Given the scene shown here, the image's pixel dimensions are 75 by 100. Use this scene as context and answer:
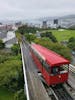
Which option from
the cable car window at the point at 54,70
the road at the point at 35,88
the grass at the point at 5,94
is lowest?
the grass at the point at 5,94

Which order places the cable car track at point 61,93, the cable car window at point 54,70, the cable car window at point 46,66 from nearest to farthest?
1. the cable car track at point 61,93
2. the cable car window at point 54,70
3. the cable car window at point 46,66

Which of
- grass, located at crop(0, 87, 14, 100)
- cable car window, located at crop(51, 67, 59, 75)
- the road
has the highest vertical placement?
cable car window, located at crop(51, 67, 59, 75)

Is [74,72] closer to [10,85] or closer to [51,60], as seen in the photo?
[51,60]

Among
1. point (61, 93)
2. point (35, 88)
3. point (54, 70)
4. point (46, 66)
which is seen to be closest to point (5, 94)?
point (35, 88)

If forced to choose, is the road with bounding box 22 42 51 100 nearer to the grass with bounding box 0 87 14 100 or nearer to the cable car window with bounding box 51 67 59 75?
the cable car window with bounding box 51 67 59 75

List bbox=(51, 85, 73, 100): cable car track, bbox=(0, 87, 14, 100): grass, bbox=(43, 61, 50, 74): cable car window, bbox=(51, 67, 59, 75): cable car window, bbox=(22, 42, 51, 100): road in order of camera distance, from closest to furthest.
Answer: bbox=(22, 42, 51, 100): road → bbox=(51, 85, 73, 100): cable car track → bbox=(51, 67, 59, 75): cable car window → bbox=(43, 61, 50, 74): cable car window → bbox=(0, 87, 14, 100): grass

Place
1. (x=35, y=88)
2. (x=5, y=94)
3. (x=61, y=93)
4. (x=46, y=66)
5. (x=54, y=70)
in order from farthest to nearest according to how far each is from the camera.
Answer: (x=5, y=94) → (x=35, y=88) → (x=46, y=66) → (x=61, y=93) → (x=54, y=70)

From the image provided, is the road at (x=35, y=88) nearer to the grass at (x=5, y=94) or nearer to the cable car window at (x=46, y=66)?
the cable car window at (x=46, y=66)

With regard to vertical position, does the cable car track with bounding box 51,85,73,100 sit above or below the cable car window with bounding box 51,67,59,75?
below

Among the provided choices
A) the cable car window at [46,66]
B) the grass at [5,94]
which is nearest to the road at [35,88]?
the cable car window at [46,66]

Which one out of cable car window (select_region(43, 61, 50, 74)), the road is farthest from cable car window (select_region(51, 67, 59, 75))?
the road

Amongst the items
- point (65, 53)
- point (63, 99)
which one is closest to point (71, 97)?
point (63, 99)

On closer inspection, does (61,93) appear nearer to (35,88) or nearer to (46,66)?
(35,88)

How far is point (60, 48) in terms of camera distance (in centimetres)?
4341
